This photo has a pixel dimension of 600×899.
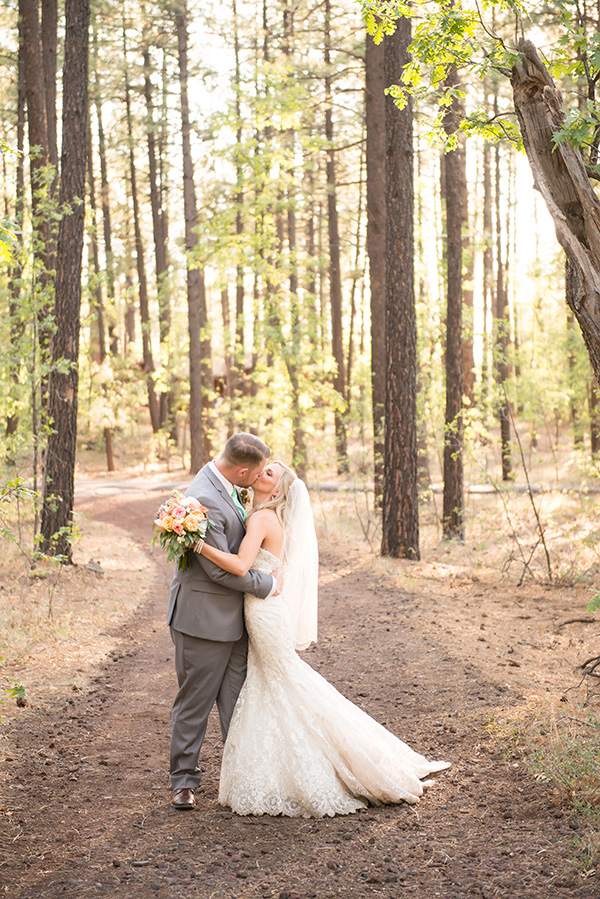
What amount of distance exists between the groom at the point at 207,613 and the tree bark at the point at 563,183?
87.4 inches

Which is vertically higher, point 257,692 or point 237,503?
point 237,503

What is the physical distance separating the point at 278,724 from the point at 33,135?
12.2 meters

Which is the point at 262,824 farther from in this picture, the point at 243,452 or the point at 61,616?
the point at 61,616

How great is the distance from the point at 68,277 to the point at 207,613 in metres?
8.29

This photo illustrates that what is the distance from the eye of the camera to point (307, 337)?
2109cm

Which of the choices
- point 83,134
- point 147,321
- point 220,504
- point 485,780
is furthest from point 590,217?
point 147,321

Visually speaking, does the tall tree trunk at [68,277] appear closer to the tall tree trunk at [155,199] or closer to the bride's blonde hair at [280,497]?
the bride's blonde hair at [280,497]

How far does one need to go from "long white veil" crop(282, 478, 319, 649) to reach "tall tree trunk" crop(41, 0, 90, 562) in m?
7.15

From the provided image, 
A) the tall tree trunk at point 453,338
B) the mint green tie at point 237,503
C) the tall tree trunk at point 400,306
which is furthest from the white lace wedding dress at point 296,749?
the tall tree trunk at point 453,338

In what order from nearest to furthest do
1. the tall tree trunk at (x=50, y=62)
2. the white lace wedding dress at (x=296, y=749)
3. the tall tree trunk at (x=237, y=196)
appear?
the white lace wedding dress at (x=296, y=749) < the tall tree trunk at (x=50, y=62) < the tall tree trunk at (x=237, y=196)

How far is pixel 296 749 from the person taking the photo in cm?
486

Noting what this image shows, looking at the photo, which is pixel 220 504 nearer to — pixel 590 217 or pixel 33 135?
pixel 590 217

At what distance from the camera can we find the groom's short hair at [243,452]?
505 centimetres

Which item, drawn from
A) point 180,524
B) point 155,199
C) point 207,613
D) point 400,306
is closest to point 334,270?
point 155,199
